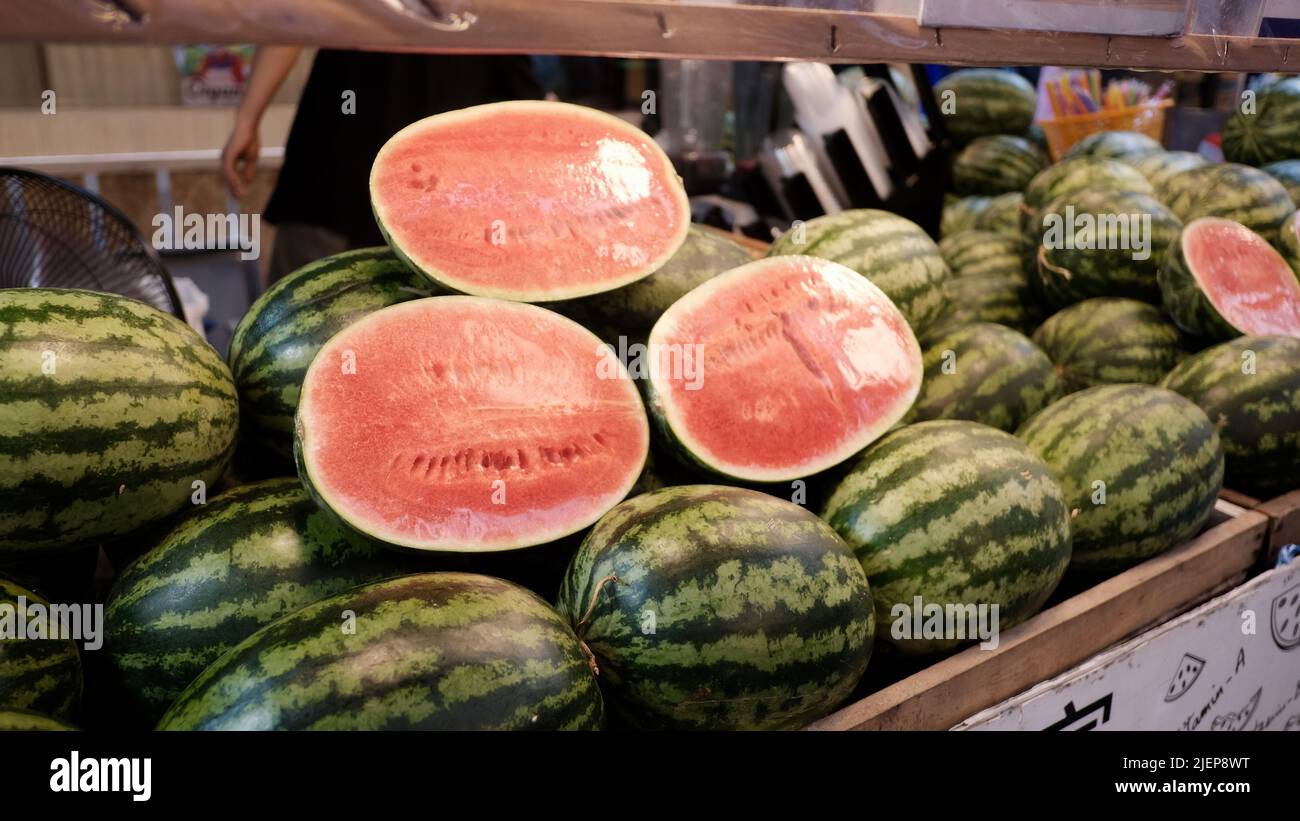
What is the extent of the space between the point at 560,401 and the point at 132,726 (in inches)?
29.1

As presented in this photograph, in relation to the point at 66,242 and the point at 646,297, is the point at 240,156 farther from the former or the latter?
the point at 646,297

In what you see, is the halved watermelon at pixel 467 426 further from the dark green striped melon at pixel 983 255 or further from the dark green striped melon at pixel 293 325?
the dark green striped melon at pixel 983 255

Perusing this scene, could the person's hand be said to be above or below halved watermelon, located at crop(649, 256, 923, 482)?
below

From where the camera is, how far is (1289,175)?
2965mm

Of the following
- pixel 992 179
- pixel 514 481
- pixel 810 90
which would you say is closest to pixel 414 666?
pixel 514 481

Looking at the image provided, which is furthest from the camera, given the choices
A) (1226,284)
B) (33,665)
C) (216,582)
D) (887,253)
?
(1226,284)

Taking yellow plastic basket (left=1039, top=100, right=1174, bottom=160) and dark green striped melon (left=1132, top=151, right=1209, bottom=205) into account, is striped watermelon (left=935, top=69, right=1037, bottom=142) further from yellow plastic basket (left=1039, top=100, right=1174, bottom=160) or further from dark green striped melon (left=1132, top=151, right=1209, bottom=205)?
dark green striped melon (left=1132, top=151, right=1209, bottom=205)

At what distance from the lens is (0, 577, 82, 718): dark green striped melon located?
40.2 inches

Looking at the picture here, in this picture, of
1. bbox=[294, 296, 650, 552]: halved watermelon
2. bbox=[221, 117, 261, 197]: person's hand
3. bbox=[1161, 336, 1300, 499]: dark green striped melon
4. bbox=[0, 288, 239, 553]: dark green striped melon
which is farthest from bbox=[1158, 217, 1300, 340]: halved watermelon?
bbox=[221, 117, 261, 197]: person's hand

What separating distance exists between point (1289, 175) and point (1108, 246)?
117 centimetres

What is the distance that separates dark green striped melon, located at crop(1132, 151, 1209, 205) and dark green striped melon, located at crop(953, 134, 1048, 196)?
0.63 metres

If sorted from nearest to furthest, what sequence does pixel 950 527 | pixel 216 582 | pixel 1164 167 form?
1. pixel 216 582
2. pixel 950 527
3. pixel 1164 167

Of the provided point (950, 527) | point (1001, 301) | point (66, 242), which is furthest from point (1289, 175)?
point (66, 242)
